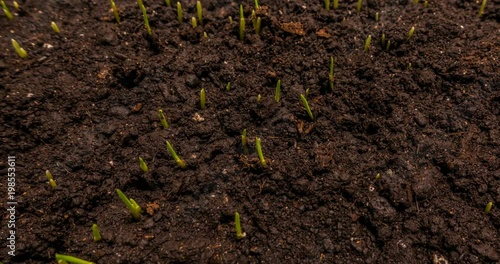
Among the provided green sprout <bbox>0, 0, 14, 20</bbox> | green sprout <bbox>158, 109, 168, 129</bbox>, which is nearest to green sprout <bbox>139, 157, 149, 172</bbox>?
green sprout <bbox>158, 109, 168, 129</bbox>

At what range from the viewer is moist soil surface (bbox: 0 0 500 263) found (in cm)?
163

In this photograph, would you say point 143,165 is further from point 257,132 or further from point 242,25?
point 242,25

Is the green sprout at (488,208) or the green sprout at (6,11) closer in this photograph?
the green sprout at (488,208)

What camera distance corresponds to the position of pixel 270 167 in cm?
179

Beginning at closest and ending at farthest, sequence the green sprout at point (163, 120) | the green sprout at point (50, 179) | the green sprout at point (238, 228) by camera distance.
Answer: the green sprout at point (238, 228)
the green sprout at point (50, 179)
the green sprout at point (163, 120)

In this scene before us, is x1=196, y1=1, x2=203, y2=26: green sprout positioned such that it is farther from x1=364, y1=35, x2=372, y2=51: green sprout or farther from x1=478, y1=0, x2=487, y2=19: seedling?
x1=478, y1=0, x2=487, y2=19: seedling

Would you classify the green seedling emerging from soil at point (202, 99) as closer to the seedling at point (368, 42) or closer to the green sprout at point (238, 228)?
the green sprout at point (238, 228)

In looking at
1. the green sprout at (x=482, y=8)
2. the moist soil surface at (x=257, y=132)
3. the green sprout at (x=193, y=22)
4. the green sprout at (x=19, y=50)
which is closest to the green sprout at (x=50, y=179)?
the moist soil surface at (x=257, y=132)

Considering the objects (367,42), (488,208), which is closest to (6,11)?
(367,42)

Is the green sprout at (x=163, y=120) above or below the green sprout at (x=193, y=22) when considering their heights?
below

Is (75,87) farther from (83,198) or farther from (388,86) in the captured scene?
(388,86)

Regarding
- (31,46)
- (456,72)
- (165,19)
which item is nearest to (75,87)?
(31,46)

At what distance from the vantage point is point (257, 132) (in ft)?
6.33

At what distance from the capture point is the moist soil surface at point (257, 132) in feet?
5.35
